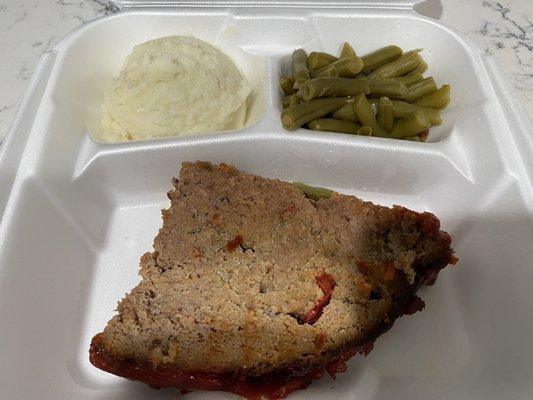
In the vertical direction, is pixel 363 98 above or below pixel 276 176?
above

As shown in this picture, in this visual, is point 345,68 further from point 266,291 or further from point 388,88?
point 266,291

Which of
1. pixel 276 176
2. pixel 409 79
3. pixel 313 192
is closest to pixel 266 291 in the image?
pixel 313 192

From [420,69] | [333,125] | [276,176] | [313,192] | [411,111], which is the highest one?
[420,69]

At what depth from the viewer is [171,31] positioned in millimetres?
3248

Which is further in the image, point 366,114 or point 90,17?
point 90,17

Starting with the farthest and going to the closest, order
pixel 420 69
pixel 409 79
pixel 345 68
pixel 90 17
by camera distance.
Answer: pixel 90 17 < pixel 420 69 < pixel 409 79 < pixel 345 68

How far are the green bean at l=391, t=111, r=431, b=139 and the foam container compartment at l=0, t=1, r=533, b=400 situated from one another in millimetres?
135

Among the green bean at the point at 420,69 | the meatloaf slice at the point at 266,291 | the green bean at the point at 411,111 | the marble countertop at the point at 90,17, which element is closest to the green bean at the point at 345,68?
the green bean at the point at 411,111

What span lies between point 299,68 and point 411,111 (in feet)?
2.62

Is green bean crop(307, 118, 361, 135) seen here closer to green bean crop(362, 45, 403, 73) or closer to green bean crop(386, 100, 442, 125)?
green bean crop(386, 100, 442, 125)

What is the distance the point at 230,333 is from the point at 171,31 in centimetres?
234

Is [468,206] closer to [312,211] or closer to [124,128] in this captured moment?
[312,211]

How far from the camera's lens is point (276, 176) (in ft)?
9.45

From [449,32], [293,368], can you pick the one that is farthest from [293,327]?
[449,32]
